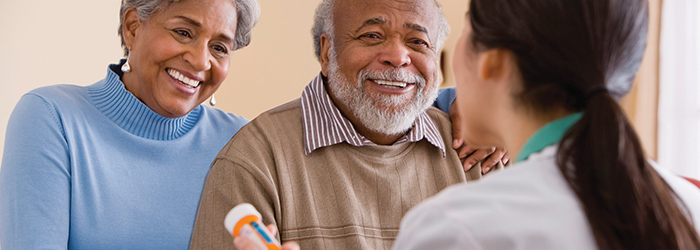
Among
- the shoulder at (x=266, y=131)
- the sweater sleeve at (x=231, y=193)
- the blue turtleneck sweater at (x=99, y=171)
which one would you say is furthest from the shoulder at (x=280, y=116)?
the blue turtleneck sweater at (x=99, y=171)

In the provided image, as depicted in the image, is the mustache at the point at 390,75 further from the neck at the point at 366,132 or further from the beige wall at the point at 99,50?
the beige wall at the point at 99,50

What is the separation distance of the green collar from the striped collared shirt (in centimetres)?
79

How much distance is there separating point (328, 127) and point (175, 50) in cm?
50

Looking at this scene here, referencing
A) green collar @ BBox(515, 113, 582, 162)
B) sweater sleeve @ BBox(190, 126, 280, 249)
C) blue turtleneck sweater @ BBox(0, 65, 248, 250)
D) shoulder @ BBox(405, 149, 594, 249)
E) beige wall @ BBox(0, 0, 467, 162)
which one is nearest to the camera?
shoulder @ BBox(405, 149, 594, 249)

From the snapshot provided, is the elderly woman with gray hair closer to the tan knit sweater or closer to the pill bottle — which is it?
the tan knit sweater

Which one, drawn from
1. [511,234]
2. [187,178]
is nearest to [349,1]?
[187,178]

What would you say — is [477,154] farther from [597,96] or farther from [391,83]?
[597,96]

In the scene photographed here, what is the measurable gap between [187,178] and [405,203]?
25.5 inches

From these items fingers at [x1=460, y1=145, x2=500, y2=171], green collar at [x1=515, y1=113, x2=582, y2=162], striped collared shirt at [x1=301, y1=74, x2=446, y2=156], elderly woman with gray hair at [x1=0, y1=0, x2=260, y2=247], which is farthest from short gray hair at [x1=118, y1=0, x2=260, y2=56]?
green collar at [x1=515, y1=113, x2=582, y2=162]

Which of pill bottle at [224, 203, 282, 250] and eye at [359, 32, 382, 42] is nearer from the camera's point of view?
pill bottle at [224, 203, 282, 250]

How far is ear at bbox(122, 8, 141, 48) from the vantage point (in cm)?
168

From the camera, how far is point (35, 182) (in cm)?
142

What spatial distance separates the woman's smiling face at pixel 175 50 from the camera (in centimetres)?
164

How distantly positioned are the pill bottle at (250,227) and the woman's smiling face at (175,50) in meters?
0.86
